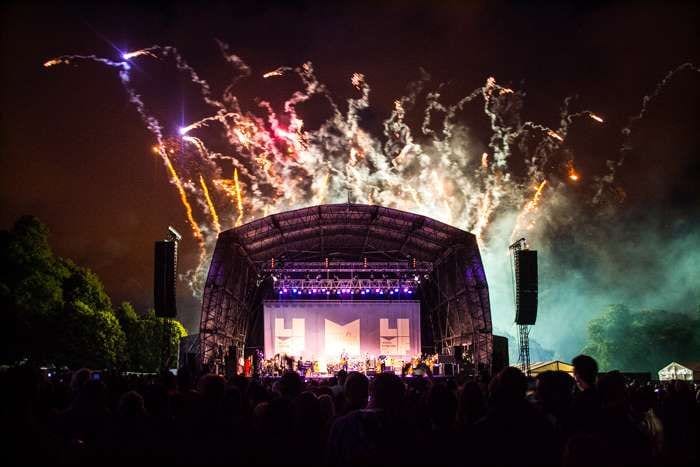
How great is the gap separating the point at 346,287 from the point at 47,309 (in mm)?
16287

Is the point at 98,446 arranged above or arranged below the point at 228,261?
below

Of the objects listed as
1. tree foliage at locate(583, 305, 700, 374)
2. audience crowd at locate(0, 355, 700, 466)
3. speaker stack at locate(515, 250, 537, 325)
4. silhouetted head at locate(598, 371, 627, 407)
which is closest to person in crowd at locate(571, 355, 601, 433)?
audience crowd at locate(0, 355, 700, 466)

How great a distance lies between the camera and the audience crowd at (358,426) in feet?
12.3

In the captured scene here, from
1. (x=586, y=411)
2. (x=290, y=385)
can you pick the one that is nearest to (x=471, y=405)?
Answer: (x=586, y=411)

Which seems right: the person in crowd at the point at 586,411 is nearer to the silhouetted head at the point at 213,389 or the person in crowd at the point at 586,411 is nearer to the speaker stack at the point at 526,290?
the silhouetted head at the point at 213,389

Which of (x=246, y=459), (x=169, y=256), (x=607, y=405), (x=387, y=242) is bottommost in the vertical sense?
(x=246, y=459)

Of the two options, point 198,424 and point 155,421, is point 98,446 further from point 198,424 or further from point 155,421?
point 198,424

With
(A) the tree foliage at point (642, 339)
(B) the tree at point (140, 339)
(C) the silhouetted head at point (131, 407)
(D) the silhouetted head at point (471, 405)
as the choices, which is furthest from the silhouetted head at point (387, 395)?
(A) the tree foliage at point (642, 339)

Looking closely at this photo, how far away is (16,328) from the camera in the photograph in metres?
28.9

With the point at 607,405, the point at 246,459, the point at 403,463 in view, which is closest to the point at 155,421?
the point at 246,459

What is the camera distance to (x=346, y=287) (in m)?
29.4

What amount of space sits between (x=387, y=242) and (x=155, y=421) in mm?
24442

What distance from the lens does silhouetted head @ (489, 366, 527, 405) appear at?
394cm

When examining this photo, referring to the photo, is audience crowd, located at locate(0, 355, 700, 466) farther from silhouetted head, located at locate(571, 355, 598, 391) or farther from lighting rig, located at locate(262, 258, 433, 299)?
lighting rig, located at locate(262, 258, 433, 299)
